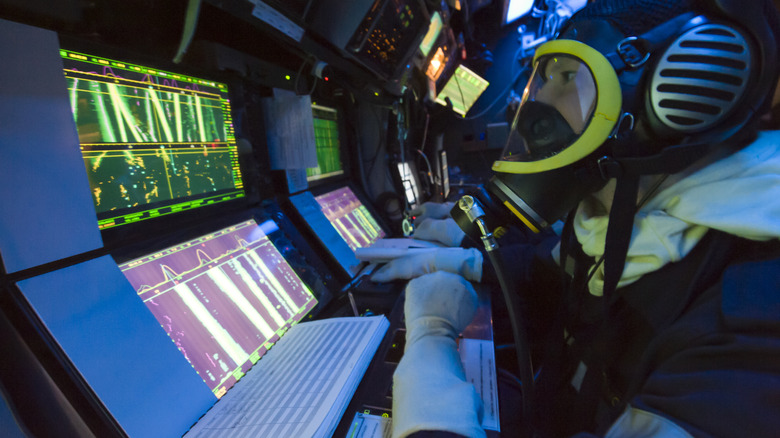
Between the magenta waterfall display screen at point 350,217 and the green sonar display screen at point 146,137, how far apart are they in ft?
1.82

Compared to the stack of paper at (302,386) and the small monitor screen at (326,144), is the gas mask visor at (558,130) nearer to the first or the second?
the stack of paper at (302,386)

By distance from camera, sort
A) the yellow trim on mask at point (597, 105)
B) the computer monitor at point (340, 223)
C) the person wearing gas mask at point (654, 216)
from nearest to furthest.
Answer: the person wearing gas mask at point (654, 216)
the yellow trim on mask at point (597, 105)
the computer monitor at point (340, 223)

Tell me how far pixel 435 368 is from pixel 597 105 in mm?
661

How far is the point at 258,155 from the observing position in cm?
115

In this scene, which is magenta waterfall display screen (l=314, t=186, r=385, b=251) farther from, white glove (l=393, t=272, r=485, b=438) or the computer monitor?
white glove (l=393, t=272, r=485, b=438)

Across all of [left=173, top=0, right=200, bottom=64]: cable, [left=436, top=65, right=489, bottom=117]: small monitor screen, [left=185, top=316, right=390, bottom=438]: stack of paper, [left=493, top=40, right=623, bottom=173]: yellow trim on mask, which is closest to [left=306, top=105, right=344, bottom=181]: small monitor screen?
[left=173, top=0, right=200, bottom=64]: cable

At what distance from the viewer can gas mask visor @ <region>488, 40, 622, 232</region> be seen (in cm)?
64

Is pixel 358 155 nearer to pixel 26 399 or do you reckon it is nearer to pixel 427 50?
pixel 427 50

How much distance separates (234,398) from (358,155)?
1.46 m

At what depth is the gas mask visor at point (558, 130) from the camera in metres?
0.64

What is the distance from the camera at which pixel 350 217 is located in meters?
1.60

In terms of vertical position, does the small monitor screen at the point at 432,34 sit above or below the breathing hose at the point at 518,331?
above

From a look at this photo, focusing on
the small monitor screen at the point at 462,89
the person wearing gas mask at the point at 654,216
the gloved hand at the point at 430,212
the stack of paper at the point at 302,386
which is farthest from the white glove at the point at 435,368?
the small monitor screen at the point at 462,89

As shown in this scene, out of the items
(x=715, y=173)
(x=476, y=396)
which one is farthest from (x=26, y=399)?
(x=715, y=173)
